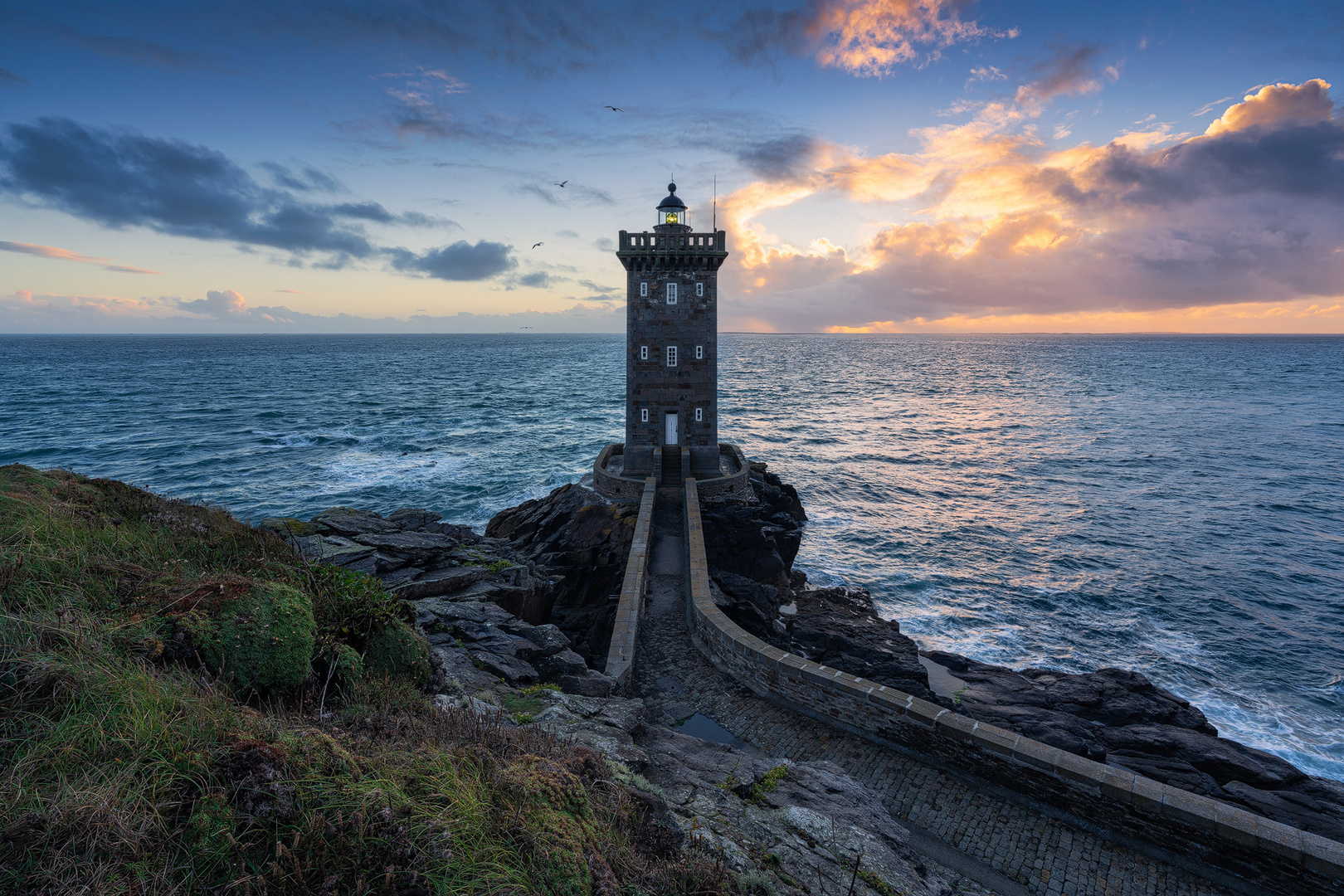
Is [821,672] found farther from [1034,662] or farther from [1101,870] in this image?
[1034,662]

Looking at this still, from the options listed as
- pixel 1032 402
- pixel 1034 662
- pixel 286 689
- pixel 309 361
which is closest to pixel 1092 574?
pixel 1034 662

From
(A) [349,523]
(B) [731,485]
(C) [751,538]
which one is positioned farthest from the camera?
(B) [731,485]

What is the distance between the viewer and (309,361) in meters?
143

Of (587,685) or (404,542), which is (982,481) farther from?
(404,542)

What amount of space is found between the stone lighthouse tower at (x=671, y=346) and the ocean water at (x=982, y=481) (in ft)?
27.4

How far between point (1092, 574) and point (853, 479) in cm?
1701

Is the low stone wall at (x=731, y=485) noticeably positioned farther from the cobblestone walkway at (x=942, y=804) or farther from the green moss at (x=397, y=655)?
the green moss at (x=397, y=655)

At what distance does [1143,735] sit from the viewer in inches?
495

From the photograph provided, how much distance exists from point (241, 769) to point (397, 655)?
10.7 feet

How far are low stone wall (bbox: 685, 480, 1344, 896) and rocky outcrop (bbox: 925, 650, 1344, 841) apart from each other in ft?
9.11

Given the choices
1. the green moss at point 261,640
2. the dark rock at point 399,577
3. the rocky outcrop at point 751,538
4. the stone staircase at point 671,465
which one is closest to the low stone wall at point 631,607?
the rocky outcrop at point 751,538

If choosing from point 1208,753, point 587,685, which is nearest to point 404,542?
point 587,685

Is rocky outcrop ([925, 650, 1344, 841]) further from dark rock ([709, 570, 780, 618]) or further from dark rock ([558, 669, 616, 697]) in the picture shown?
dark rock ([558, 669, 616, 697])

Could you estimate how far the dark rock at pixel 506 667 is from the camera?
32.5ft
